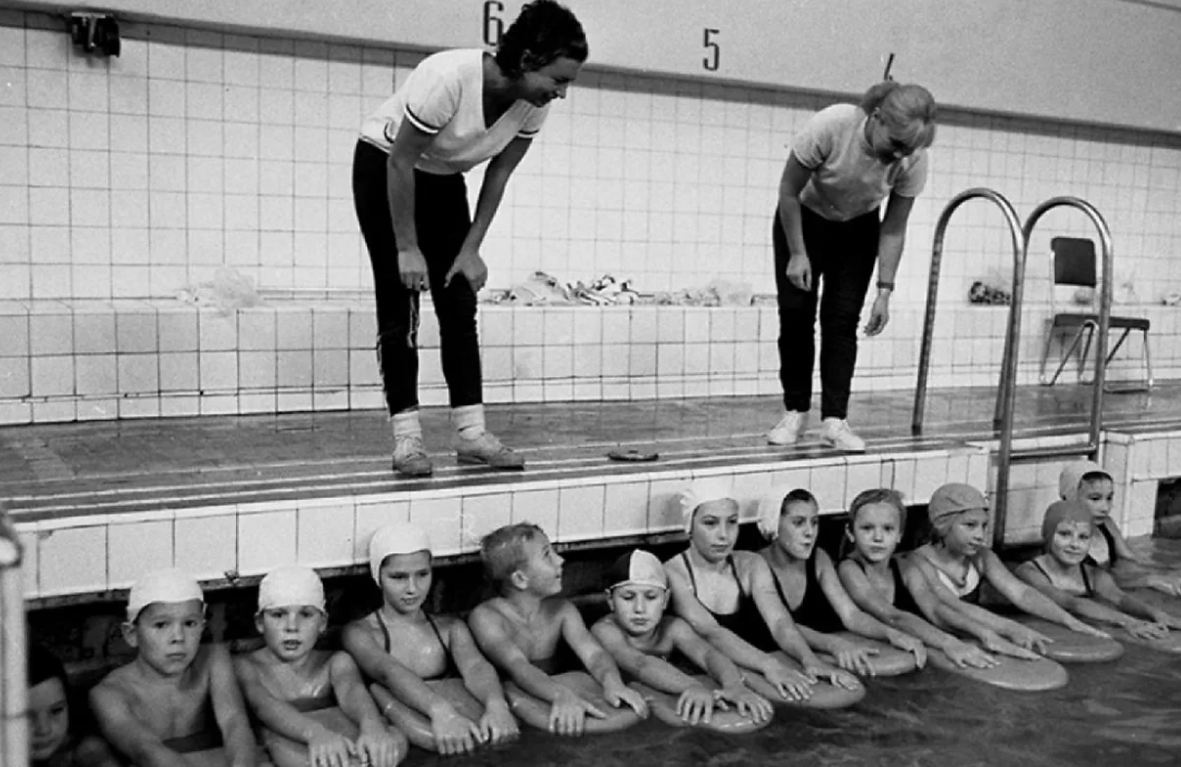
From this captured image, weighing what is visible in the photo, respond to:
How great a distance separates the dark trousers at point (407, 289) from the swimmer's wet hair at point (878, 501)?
5.23ft

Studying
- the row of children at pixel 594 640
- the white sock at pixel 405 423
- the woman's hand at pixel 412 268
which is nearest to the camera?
the row of children at pixel 594 640

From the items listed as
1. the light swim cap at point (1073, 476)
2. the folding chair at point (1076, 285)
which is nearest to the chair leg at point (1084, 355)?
the folding chair at point (1076, 285)

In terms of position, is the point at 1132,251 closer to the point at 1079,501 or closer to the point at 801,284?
the point at 1079,501

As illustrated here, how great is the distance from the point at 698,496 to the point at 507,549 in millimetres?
868

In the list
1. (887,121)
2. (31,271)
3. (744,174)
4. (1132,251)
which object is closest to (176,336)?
(31,271)

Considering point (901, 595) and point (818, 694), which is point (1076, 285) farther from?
point (818, 694)

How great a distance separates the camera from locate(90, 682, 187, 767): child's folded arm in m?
3.46

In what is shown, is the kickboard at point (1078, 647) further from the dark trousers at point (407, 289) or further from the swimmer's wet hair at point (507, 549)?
the dark trousers at point (407, 289)

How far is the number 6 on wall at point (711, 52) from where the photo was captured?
788 centimetres

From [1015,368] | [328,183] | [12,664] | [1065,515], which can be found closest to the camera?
[12,664]

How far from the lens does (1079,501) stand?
18.4 ft

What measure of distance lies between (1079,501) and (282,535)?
3432mm

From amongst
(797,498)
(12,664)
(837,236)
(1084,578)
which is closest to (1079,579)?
(1084,578)

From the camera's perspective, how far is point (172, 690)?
3.78m
